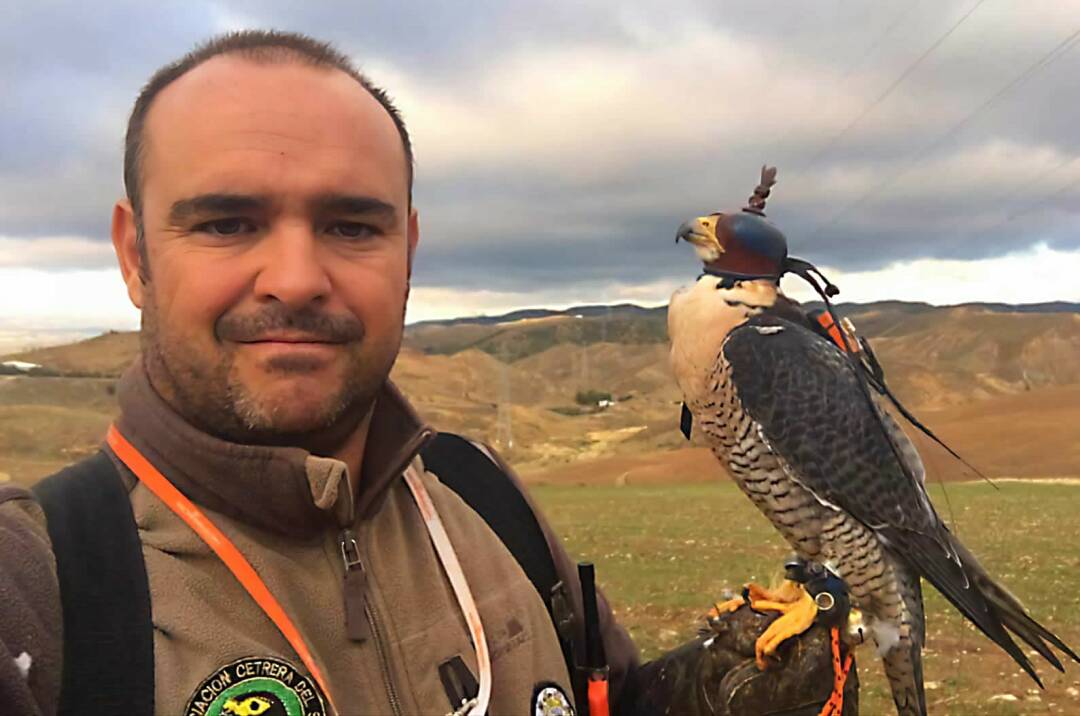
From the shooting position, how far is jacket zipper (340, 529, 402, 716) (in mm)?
1537

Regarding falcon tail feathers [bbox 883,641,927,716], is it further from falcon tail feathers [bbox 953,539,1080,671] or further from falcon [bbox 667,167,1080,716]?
falcon tail feathers [bbox 953,539,1080,671]

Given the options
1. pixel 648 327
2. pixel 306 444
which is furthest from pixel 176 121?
pixel 648 327

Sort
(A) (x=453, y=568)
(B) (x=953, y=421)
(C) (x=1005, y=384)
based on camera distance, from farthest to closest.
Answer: (C) (x=1005, y=384) < (B) (x=953, y=421) < (A) (x=453, y=568)

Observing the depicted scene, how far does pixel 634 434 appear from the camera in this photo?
61.9 m

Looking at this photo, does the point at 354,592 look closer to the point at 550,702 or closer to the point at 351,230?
the point at 550,702

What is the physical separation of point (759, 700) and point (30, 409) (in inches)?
2450

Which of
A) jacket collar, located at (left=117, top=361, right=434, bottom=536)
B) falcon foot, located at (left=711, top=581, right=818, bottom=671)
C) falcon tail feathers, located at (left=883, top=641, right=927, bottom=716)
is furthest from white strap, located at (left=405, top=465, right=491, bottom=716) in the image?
falcon tail feathers, located at (left=883, top=641, right=927, bottom=716)

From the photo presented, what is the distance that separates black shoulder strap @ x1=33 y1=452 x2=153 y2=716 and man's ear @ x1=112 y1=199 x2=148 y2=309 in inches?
15.3

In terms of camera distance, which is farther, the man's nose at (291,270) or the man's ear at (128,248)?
the man's ear at (128,248)

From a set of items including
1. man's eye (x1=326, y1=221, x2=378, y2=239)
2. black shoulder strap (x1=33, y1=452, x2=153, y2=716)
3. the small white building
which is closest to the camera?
Answer: black shoulder strap (x1=33, y1=452, x2=153, y2=716)

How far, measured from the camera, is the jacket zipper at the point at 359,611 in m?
1.54

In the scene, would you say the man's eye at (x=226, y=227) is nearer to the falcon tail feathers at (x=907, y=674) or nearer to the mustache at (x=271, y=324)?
the mustache at (x=271, y=324)

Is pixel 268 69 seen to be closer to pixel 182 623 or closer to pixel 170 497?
pixel 170 497

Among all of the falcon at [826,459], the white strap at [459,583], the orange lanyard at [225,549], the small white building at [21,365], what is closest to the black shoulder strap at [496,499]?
the white strap at [459,583]
